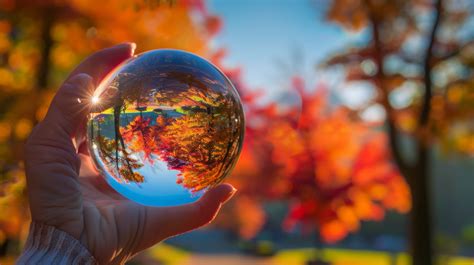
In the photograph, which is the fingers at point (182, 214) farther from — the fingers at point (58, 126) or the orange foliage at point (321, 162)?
the orange foliage at point (321, 162)

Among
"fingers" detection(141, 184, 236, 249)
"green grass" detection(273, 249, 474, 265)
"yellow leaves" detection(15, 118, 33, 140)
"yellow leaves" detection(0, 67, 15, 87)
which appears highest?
"fingers" detection(141, 184, 236, 249)

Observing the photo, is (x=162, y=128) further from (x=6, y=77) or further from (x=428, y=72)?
(x=428, y=72)

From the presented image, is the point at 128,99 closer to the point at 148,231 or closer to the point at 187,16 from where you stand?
the point at 148,231

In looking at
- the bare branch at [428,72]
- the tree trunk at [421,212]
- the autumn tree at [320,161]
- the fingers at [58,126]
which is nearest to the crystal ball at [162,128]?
the fingers at [58,126]

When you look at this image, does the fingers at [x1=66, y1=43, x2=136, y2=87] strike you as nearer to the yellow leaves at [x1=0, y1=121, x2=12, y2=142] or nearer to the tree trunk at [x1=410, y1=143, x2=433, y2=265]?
the yellow leaves at [x1=0, y1=121, x2=12, y2=142]

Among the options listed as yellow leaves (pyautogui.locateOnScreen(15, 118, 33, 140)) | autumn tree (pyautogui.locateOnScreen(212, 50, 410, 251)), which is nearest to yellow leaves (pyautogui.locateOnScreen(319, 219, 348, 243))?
autumn tree (pyautogui.locateOnScreen(212, 50, 410, 251))

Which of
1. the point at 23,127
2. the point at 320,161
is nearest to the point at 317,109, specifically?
the point at 320,161
